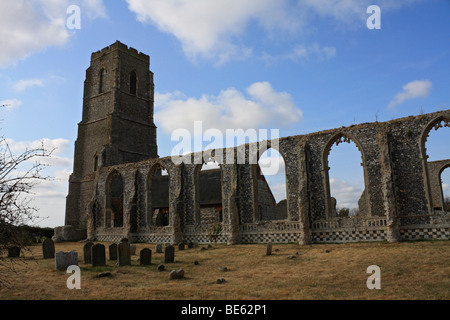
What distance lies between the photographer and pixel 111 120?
31797 millimetres

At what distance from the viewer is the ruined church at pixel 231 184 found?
14.9 meters

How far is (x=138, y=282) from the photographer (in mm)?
9023

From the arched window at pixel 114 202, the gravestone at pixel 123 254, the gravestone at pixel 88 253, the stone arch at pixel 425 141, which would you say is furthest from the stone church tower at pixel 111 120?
the stone arch at pixel 425 141

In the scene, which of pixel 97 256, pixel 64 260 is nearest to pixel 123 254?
pixel 97 256

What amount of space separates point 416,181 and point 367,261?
6144 millimetres

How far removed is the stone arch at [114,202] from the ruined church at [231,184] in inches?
3.3

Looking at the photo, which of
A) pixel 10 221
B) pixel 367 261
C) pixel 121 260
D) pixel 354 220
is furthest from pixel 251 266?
pixel 10 221

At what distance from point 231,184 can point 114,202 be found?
45.6 ft

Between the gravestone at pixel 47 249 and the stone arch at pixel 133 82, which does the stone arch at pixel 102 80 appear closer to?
the stone arch at pixel 133 82

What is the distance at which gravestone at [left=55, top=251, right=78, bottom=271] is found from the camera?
1128 centimetres

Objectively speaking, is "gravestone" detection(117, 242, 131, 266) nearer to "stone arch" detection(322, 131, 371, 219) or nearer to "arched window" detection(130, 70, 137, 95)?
"stone arch" detection(322, 131, 371, 219)

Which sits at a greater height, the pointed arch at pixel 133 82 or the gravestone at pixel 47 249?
the pointed arch at pixel 133 82

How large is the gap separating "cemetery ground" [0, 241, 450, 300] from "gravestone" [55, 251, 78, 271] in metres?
0.29

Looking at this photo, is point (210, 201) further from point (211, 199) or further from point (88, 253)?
point (88, 253)
